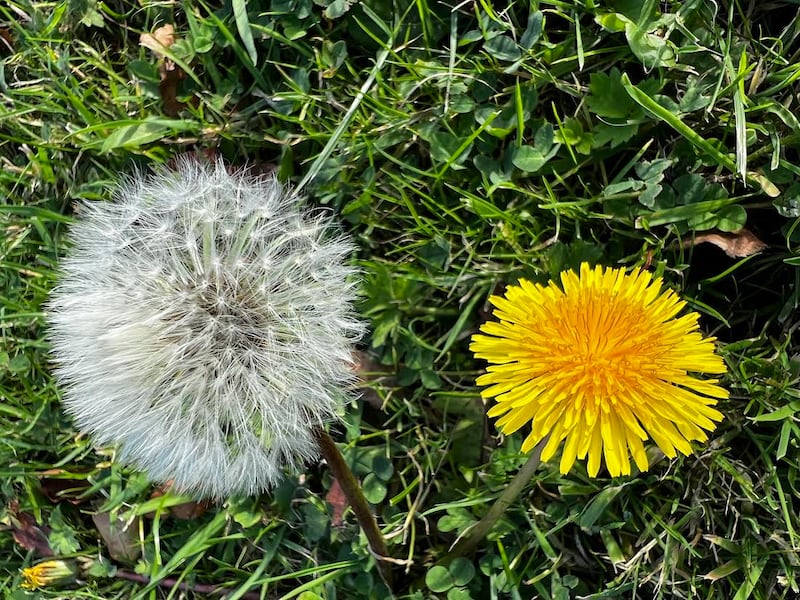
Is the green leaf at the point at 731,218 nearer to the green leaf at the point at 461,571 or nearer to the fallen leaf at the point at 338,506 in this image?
the green leaf at the point at 461,571

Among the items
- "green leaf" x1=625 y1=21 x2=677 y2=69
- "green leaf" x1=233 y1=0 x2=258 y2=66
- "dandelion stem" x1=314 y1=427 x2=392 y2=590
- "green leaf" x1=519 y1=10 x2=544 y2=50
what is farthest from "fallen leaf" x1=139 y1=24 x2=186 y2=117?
"green leaf" x1=625 y1=21 x2=677 y2=69

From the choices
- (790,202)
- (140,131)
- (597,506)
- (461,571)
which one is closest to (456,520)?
(461,571)

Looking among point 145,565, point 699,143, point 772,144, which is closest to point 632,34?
point 699,143

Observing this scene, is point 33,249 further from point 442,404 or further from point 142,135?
point 442,404

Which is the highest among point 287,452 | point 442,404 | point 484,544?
point 287,452

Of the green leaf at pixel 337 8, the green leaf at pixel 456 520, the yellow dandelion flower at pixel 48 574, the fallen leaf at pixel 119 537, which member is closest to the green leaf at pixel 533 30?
the green leaf at pixel 337 8

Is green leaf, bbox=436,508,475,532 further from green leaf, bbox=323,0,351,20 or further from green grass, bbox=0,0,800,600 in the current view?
green leaf, bbox=323,0,351,20
